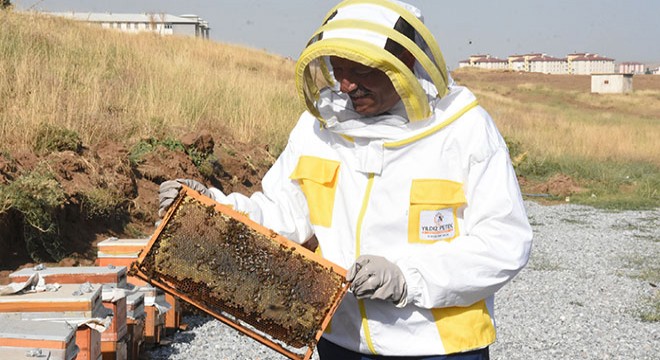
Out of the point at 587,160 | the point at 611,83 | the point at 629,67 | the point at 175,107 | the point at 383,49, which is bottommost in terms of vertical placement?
the point at 587,160

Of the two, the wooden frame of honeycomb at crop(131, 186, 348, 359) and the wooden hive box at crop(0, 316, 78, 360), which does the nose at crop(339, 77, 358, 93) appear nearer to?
the wooden frame of honeycomb at crop(131, 186, 348, 359)

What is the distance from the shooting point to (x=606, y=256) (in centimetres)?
973

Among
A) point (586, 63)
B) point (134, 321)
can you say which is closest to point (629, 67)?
point (586, 63)

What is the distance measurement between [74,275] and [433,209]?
88.4 inches

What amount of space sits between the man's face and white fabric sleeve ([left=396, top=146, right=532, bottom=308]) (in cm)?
35

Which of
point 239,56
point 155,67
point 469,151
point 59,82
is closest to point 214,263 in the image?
point 469,151

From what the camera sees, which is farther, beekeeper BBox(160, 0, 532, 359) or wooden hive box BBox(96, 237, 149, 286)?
wooden hive box BBox(96, 237, 149, 286)

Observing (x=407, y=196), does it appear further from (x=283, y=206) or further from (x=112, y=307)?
(x=112, y=307)

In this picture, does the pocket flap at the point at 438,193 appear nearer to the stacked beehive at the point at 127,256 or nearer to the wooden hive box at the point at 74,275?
the wooden hive box at the point at 74,275

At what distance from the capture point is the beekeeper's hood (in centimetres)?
212

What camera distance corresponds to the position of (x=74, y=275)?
3666 millimetres

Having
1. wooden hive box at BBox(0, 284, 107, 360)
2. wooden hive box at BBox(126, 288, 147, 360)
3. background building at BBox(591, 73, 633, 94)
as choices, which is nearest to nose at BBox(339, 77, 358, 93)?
wooden hive box at BBox(0, 284, 107, 360)

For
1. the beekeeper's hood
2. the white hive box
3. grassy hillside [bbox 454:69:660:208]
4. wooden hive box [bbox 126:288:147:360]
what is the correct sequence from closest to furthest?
the beekeeper's hood → wooden hive box [bbox 126:288:147:360] → the white hive box → grassy hillside [bbox 454:69:660:208]

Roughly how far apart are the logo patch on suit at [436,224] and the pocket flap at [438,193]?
1.4 inches
